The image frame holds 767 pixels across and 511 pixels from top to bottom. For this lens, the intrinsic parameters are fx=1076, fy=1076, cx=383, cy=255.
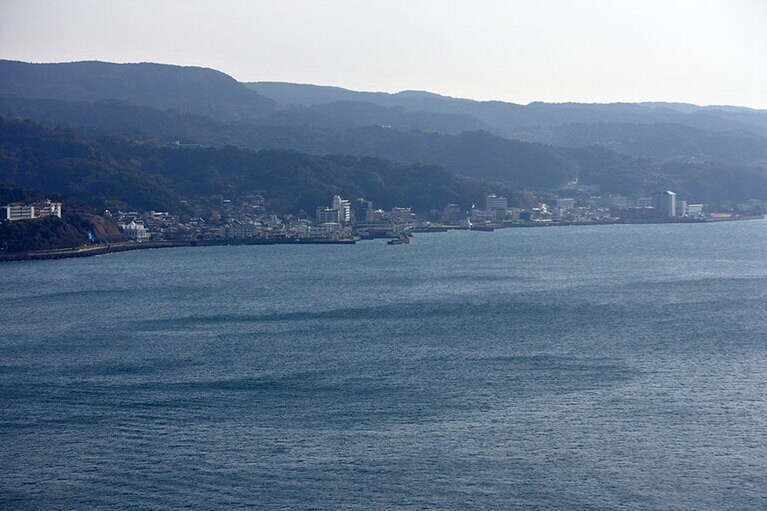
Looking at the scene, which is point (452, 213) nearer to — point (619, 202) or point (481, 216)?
point (481, 216)

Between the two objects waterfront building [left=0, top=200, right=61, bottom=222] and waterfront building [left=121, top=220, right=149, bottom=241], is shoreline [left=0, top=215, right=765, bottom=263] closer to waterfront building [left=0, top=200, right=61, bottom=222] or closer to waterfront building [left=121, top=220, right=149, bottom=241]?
waterfront building [left=121, top=220, right=149, bottom=241]

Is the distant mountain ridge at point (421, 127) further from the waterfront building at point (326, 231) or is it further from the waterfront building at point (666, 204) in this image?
the waterfront building at point (326, 231)

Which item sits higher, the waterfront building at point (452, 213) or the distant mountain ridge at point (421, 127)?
the distant mountain ridge at point (421, 127)

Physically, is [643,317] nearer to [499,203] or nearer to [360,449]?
[360,449]

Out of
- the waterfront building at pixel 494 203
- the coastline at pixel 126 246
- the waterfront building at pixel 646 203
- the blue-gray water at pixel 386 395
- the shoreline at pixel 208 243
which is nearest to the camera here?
the blue-gray water at pixel 386 395

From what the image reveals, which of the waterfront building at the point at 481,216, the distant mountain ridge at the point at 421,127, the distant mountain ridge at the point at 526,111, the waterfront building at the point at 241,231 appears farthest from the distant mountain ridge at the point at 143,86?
the waterfront building at the point at 241,231

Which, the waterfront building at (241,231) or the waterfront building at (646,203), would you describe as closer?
the waterfront building at (241,231)
